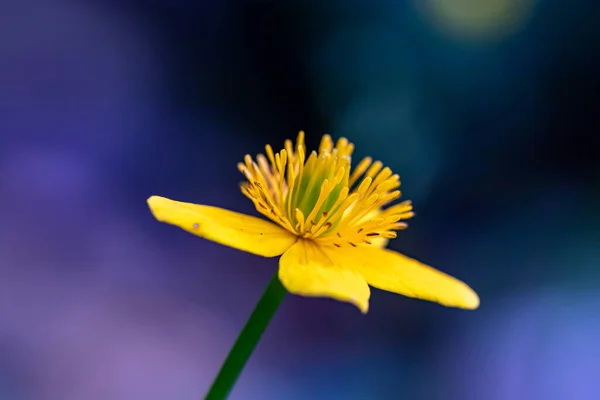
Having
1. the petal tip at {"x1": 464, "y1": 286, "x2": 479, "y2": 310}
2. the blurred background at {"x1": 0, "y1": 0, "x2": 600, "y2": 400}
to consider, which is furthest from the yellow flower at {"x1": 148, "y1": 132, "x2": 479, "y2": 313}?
the blurred background at {"x1": 0, "y1": 0, "x2": 600, "y2": 400}

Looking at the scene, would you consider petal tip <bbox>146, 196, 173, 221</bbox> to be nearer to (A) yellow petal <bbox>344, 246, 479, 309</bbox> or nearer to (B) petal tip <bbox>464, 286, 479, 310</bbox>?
(A) yellow petal <bbox>344, 246, 479, 309</bbox>

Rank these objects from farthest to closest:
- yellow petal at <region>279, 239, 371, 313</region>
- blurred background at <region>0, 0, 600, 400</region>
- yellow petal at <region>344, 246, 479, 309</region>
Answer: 1. blurred background at <region>0, 0, 600, 400</region>
2. yellow petal at <region>344, 246, 479, 309</region>
3. yellow petal at <region>279, 239, 371, 313</region>

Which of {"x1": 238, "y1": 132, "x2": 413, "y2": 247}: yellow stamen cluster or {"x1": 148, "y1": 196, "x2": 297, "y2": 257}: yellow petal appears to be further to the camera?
{"x1": 238, "y1": 132, "x2": 413, "y2": 247}: yellow stamen cluster

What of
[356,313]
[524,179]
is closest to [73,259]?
[356,313]

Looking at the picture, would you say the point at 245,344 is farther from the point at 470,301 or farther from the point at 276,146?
the point at 276,146

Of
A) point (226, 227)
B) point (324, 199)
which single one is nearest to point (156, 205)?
point (226, 227)

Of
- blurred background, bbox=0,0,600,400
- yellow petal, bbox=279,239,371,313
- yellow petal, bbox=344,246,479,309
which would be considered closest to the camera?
yellow petal, bbox=279,239,371,313

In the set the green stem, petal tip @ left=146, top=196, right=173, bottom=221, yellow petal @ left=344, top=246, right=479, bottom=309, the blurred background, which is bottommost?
the green stem
